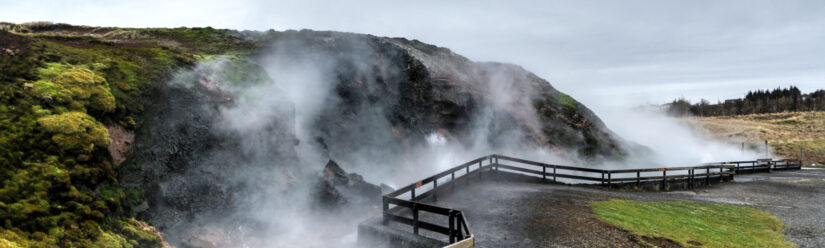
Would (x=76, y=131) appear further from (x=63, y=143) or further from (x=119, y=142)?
(x=119, y=142)

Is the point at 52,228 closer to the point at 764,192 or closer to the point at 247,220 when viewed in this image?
the point at 247,220

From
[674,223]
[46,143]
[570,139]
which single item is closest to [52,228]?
[46,143]

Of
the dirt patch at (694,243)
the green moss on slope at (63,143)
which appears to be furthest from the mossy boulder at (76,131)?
the dirt patch at (694,243)

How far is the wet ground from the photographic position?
363 inches

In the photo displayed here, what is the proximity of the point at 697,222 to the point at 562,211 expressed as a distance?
372cm

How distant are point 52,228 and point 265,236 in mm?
5944

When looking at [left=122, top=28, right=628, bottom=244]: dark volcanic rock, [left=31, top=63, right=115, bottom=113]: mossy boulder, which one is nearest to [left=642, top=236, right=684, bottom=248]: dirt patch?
[left=122, top=28, right=628, bottom=244]: dark volcanic rock

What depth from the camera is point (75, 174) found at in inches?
307

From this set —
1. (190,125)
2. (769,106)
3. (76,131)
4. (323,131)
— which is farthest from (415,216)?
(769,106)

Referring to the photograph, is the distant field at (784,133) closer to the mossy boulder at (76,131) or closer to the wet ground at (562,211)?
the wet ground at (562,211)

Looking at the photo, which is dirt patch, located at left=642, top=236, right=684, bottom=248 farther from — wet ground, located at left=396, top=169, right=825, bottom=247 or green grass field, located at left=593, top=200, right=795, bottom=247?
green grass field, located at left=593, top=200, right=795, bottom=247

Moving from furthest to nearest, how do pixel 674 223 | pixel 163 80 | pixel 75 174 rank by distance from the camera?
pixel 163 80 < pixel 674 223 < pixel 75 174

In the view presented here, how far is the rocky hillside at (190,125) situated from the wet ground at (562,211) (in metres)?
6.63

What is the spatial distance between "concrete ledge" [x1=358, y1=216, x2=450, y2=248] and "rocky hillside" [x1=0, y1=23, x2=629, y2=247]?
3961 mm
